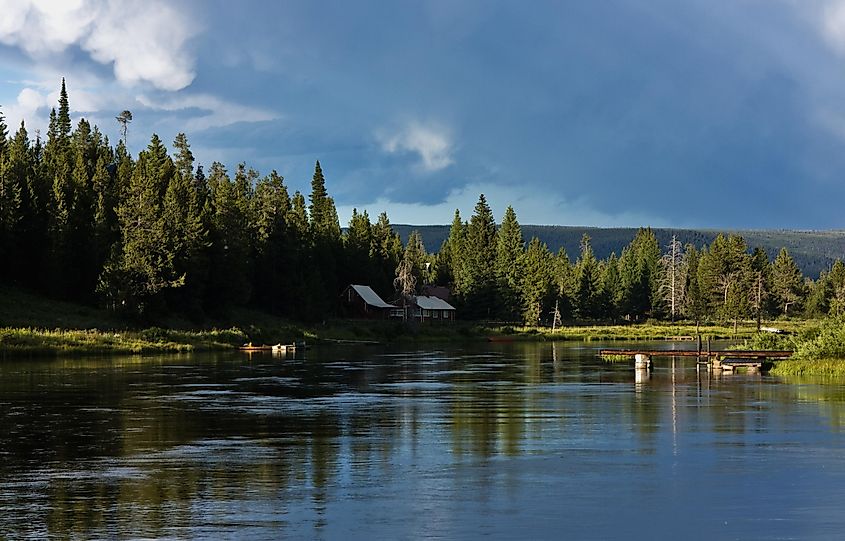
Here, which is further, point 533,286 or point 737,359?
point 533,286

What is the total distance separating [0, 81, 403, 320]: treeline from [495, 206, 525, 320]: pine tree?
1105 inches

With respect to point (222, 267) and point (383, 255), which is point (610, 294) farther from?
point (222, 267)

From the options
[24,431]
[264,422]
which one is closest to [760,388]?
[264,422]

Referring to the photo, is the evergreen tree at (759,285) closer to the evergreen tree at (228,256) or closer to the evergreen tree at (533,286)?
the evergreen tree at (533,286)

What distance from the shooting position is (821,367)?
53.9 metres

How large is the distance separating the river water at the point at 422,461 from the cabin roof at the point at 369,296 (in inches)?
4012

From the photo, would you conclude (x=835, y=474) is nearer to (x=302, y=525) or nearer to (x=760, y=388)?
(x=302, y=525)

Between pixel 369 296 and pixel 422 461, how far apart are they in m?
129

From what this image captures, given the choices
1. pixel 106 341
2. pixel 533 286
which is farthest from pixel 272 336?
pixel 533 286

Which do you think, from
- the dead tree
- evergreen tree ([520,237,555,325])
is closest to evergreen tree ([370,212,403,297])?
the dead tree

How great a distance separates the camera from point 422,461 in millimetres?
24938

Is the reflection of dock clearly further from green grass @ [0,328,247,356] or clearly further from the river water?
green grass @ [0,328,247,356]

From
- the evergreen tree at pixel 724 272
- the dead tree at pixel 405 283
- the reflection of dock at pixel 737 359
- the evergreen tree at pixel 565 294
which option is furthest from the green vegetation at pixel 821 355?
the evergreen tree at pixel 724 272

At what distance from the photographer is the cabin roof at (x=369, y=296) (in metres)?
151
